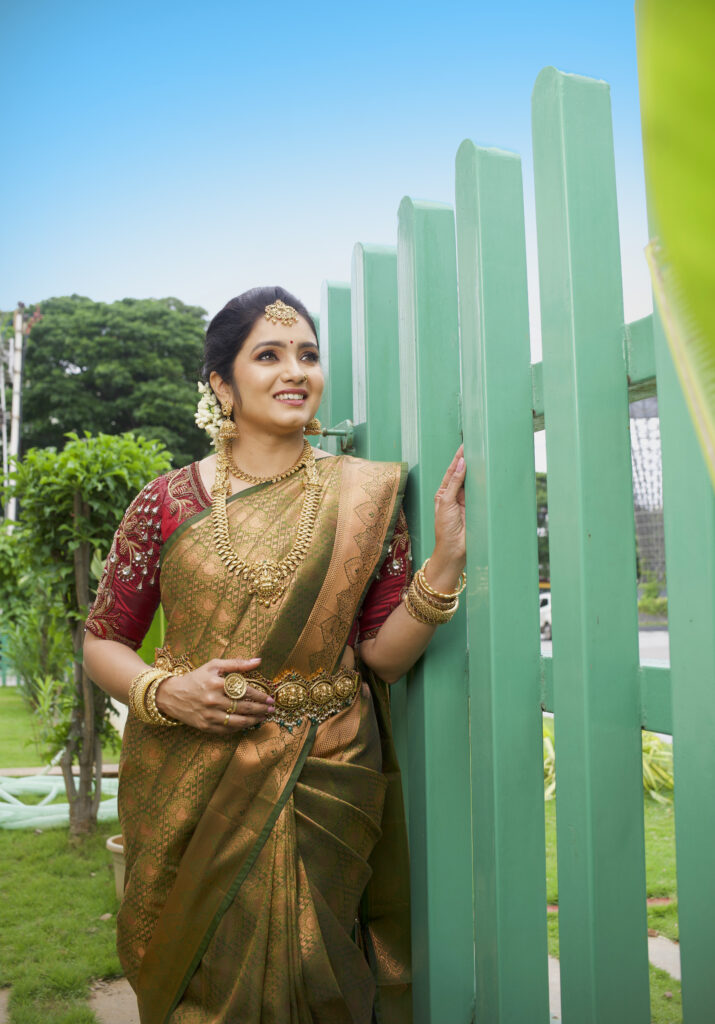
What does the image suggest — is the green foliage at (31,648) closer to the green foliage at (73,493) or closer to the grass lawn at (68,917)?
the green foliage at (73,493)

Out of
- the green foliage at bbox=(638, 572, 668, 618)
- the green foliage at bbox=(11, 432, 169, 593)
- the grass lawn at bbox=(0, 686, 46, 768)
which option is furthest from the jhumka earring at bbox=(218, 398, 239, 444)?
the green foliage at bbox=(638, 572, 668, 618)

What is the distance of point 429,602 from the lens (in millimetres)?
1774

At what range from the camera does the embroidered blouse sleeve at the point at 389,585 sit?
194cm

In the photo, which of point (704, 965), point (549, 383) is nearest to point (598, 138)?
point (549, 383)

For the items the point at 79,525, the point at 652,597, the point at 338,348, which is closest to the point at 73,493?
the point at 79,525

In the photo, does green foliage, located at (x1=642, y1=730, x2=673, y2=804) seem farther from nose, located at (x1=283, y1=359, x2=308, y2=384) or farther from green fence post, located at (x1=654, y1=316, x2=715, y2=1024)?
green fence post, located at (x1=654, y1=316, x2=715, y2=1024)

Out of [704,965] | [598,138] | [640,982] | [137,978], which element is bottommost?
[137,978]

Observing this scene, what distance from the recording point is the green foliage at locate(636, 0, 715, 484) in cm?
26

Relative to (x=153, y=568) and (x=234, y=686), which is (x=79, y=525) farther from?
(x=234, y=686)

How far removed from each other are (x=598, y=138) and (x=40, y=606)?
3983 millimetres

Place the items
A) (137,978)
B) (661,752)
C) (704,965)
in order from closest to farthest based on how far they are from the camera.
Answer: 1. (704,965)
2. (137,978)
3. (661,752)

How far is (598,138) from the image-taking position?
4.76ft

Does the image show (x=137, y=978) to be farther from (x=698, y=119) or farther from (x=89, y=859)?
(x=89, y=859)

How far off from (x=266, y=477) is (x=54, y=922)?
2.37 m
